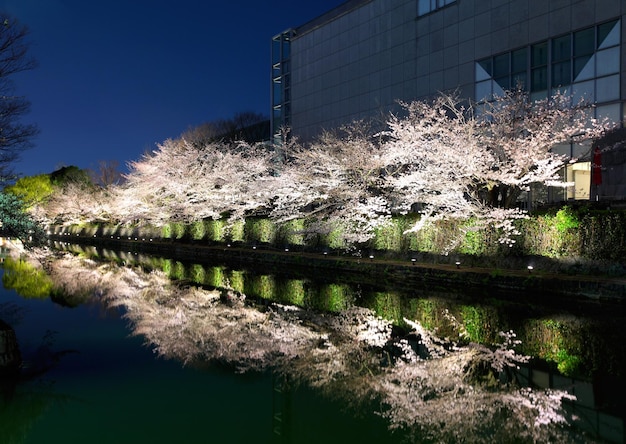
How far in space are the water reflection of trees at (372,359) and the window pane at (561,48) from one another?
75.5 feet

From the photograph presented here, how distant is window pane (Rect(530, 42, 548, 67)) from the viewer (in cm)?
3130

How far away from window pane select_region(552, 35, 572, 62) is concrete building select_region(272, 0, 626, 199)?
0.18 ft

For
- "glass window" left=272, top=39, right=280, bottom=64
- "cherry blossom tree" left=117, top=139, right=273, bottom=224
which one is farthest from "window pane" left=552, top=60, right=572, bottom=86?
"glass window" left=272, top=39, right=280, bottom=64

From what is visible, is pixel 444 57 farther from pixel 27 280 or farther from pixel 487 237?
pixel 27 280

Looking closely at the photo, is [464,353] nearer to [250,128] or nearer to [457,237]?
[457,237]

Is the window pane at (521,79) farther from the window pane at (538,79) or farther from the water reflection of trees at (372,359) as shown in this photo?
the water reflection of trees at (372,359)

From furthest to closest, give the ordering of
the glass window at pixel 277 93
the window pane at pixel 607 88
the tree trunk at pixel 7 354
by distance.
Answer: the glass window at pixel 277 93
the window pane at pixel 607 88
the tree trunk at pixel 7 354

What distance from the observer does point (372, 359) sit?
978cm

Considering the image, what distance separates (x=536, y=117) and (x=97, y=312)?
17148 millimetres

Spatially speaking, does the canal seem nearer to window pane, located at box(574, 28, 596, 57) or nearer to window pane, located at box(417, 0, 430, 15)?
window pane, located at box(574, 28, 596, 57)

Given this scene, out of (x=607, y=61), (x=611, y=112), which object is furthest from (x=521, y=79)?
(x=611, y=112)

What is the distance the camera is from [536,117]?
69.6 ft

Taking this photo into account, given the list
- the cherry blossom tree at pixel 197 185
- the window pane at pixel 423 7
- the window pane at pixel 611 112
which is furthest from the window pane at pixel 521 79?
the cherry blossom tree at pixel 197 185

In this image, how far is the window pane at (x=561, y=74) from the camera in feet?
98.9
